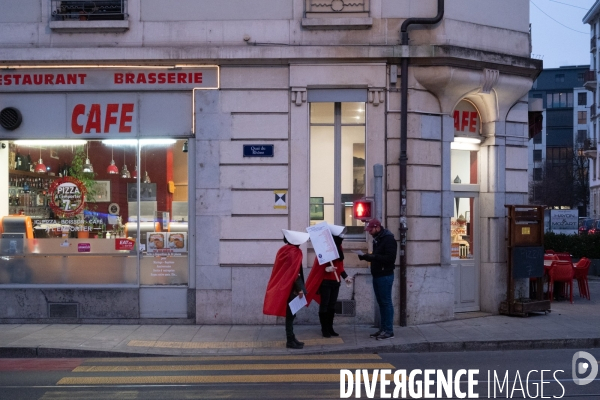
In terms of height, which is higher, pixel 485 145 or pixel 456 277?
pixel 485 145

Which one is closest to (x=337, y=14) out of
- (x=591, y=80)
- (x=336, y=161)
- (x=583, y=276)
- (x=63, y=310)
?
(x=336, y=161)

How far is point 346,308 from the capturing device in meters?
12.5

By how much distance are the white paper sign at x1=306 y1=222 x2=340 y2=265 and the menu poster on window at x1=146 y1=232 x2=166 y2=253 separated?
3276 millimetres

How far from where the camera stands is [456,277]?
13750 millimetres

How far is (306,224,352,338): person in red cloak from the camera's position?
1142 cm

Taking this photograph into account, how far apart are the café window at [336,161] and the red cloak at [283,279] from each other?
2304 millimetres

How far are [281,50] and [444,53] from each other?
2934 mm

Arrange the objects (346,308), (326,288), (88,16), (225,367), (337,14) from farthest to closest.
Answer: (88,16) < (337,14) < (346,308) < (326,288) < (225,367)

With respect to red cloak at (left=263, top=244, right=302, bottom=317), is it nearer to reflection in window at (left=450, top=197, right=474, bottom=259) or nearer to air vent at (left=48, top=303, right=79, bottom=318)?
air vent at (left=48, top=303, right=79, bottom=318)

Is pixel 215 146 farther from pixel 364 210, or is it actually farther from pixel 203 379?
pixel 203 379

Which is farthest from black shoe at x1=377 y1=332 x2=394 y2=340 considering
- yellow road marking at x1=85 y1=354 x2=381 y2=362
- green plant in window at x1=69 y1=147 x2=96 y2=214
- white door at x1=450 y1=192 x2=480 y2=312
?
green plant in window at x1=69 y1=147 x2=96 y2=214

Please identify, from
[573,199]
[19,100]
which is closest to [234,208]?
[19,100]

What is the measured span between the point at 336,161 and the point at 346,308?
2.71 metres

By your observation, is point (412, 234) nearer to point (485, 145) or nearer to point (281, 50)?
point (485, 145)
